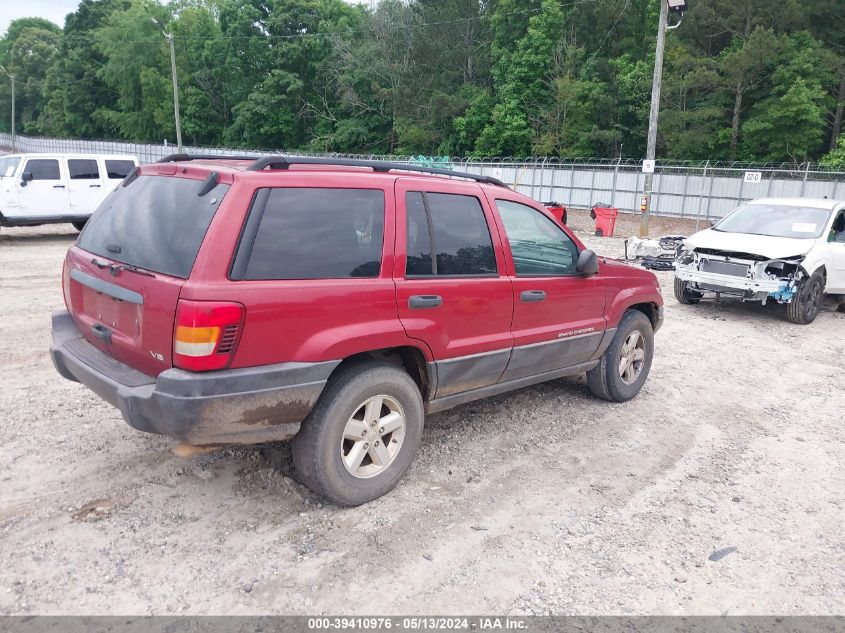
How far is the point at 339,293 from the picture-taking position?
3363 millimetres

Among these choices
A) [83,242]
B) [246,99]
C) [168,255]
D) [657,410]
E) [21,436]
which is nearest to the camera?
[168,255]

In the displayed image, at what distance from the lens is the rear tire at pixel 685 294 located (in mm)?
10078

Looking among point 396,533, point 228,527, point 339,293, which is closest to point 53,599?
point 228,527

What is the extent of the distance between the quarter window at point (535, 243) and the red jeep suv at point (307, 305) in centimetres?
2

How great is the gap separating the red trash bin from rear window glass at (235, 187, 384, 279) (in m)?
17.8

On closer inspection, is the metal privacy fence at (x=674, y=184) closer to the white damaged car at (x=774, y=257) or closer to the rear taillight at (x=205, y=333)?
the white damaged car at (x=774, y=257)

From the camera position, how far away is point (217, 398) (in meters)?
3.03

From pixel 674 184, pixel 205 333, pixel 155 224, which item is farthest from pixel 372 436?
pixel 674 184

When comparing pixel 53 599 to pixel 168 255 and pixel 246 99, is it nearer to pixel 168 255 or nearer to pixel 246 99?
pixel 168 255

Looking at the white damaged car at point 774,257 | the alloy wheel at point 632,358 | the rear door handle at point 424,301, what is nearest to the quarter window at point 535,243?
the rear door handle at point 424,301

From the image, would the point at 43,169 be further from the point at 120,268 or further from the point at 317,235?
the point at 317,235

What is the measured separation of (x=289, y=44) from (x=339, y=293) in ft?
190

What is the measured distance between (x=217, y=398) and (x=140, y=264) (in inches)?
34.7

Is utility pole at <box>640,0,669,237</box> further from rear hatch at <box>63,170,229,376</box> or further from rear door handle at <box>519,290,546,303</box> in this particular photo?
rear hatch at <box>63,170,229,376</box>
